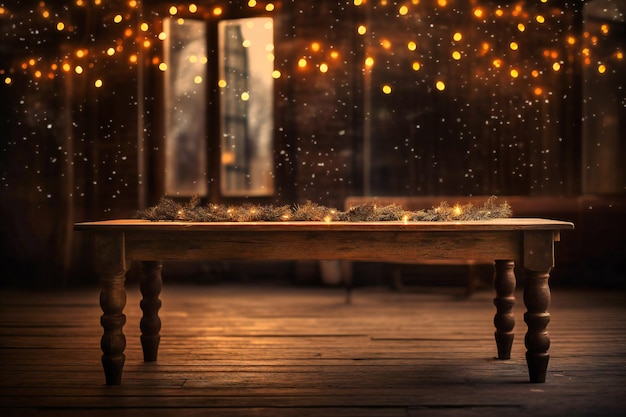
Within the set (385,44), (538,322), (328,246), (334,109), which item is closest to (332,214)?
(328,246)

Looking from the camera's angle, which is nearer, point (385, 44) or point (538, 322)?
point (538, 322)

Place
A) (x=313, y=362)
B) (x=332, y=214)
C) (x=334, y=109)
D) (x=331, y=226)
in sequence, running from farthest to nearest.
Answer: (x=334, y=109) < (x=313, y=362) < (x=332, y=214) < (x=331, y=226)

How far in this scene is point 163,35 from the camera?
281 inches

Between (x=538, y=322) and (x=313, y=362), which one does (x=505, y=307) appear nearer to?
(x=538, y=322)

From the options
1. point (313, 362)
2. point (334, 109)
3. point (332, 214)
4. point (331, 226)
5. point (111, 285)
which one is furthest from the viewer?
point (334, 109)

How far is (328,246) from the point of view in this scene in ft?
10.5

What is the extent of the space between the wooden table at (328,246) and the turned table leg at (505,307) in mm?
429

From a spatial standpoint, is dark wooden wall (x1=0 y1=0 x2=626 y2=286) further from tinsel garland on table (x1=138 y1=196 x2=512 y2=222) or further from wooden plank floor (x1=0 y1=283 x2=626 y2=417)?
tinsel garland on table (x1=138 y1=196 x2=512 y2=222)

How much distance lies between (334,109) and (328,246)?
152 inches

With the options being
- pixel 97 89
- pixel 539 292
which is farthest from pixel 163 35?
pixel 539 292

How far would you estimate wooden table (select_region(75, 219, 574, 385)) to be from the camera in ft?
10.3

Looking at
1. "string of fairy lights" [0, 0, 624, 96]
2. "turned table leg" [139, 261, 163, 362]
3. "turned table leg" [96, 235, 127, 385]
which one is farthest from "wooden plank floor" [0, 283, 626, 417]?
"string of fairy lights" [0, 0, 624, 96]

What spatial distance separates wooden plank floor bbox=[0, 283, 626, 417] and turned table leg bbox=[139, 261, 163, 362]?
90 millimetres

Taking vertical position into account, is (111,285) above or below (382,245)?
below
